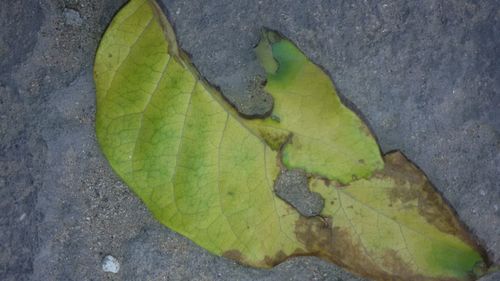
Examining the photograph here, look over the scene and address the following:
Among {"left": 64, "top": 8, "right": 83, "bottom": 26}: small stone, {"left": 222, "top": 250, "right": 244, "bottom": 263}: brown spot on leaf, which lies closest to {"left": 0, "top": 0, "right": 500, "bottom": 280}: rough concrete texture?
{"left": 64, "top": 8, "right": 83, "bottom": 26}: small stone

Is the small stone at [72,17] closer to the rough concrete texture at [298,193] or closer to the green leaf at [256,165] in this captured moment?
the green leaf at [256,165]

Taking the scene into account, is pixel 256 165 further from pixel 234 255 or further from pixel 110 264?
pixel 110 264

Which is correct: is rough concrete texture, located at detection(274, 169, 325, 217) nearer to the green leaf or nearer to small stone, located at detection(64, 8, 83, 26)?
the green leaf

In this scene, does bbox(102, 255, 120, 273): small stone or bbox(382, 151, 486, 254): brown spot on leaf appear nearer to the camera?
bbox(382, 151, 486, 254): brown spot on leaf

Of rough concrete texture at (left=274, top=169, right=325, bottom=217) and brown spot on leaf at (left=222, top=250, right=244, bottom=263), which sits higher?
rough concrete texture at (left=274, top=169, right=325, bottom=217)

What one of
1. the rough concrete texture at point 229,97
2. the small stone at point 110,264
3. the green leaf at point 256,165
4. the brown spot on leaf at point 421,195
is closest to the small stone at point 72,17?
the rough concrete texture at point 229,97

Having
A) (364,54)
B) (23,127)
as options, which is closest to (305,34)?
(364,54)
